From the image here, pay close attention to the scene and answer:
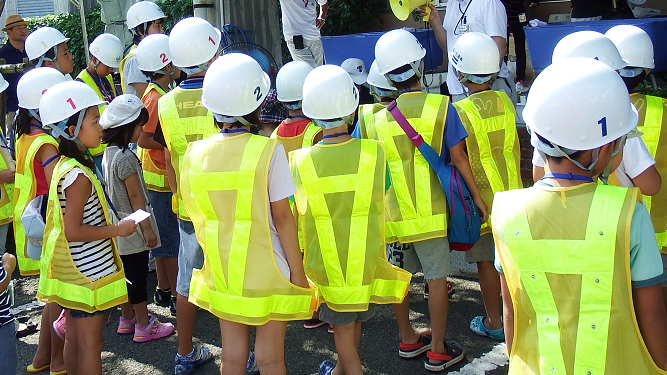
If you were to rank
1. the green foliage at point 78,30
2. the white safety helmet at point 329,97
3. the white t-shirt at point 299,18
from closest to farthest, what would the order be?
1. the white safety helmet at point 329,97
2. the white t-shirt at point 299,18
3. the green foliage at point 78,30

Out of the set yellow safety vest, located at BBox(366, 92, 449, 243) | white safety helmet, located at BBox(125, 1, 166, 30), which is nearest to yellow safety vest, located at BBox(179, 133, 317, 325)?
yellow safety vest, located at BBox(366, 92, 449, 243)

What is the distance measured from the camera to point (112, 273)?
12.2 feet

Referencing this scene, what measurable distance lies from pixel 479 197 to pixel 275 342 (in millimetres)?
1615

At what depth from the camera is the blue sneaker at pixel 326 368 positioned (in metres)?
4.20

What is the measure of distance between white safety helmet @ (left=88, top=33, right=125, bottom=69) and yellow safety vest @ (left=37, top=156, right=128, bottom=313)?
300cm

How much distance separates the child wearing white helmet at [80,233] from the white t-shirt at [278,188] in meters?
0.85

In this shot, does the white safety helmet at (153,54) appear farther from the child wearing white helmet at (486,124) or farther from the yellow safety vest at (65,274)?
the child wearing white helmet at (486,124)

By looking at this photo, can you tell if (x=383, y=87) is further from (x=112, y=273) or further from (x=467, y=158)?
(x=112, y=273)

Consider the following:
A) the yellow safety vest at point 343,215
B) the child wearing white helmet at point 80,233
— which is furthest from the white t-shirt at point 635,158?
the child wearing white helmet at point 80,233

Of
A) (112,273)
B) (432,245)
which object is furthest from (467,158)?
(112,273)

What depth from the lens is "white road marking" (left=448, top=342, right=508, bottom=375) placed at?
417cm

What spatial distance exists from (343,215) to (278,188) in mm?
492

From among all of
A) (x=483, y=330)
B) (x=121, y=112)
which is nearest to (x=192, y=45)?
(x=121, y=112)

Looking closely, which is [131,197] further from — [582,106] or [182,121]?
[582,106]
